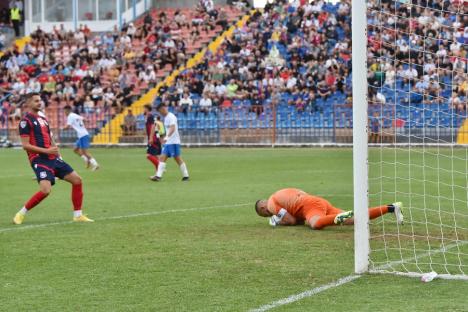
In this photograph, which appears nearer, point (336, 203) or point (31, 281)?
point (31, 281)

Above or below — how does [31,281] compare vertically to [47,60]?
below

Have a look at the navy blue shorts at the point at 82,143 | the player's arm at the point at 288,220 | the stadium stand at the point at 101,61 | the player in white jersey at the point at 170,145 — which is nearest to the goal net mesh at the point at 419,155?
the player's arm at the point at 288,220

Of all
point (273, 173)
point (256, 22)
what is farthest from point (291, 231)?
point (256, 22)

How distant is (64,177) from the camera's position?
13852mm

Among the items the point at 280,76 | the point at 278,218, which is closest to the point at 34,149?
the point at 278,218

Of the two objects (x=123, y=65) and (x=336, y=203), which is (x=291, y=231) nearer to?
(x=336, y=203)

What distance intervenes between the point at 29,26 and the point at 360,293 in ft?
164

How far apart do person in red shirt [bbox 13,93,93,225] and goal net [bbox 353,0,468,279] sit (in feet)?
15.3

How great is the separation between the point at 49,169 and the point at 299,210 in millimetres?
3847

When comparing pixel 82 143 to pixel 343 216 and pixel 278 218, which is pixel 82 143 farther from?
pixel 343 216

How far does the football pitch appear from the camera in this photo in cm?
779

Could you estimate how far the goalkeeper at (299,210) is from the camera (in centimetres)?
1208

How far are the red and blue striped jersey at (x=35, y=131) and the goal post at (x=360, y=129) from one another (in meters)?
6.09

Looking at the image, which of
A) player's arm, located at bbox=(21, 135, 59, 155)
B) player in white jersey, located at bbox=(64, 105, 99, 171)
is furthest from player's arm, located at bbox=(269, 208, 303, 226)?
player in white jersey, located at bbox=(64, 105, 99, 171)
